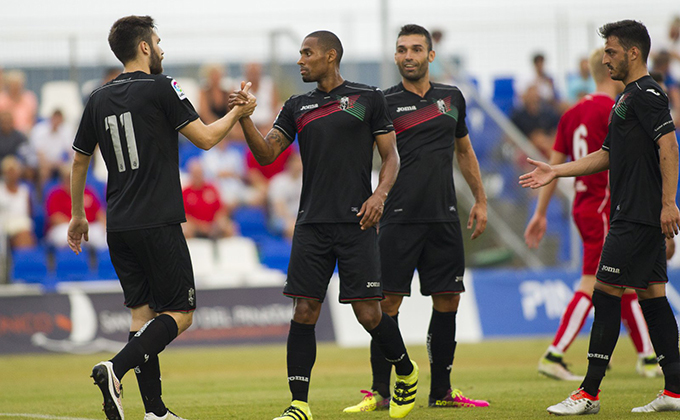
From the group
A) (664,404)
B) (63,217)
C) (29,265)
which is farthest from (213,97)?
(664,404)

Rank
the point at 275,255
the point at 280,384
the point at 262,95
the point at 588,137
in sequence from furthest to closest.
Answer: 1. the point at 262,95
2. the point at 275,255
3. the point at 280,384
4. the point at 588,137

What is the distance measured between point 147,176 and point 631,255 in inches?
135

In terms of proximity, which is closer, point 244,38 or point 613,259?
point 613,259

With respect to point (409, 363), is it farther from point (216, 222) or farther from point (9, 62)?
point (9, 62)

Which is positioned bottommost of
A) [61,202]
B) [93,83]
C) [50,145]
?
[61,202]

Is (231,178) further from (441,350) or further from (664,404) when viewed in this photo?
(664,404)

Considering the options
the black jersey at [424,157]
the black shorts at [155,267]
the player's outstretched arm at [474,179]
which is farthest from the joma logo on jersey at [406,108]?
the black shorts at [155,267]

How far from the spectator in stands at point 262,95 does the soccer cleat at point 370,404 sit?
1074 centimetres

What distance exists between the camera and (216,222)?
16000 mm

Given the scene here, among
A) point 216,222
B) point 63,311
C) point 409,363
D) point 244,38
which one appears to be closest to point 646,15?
point 244,38

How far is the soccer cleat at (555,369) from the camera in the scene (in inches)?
358

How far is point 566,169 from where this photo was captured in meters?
6.70

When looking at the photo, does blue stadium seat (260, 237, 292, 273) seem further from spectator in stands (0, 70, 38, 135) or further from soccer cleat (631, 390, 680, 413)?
soccer cleat (631, 390, 680, 413)

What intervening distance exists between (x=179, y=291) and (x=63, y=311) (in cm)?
815
